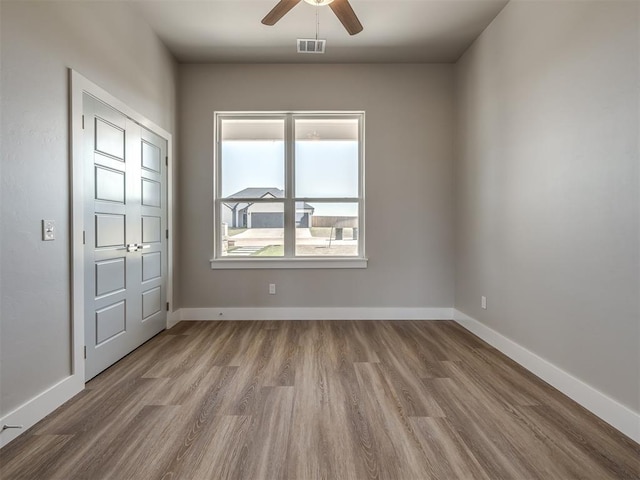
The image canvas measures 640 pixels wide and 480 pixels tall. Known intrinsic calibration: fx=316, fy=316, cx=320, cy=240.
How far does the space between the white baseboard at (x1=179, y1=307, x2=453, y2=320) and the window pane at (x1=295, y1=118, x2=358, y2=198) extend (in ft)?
4.76

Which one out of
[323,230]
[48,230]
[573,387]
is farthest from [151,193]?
[573,387]

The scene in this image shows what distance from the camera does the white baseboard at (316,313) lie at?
3889 millimetres

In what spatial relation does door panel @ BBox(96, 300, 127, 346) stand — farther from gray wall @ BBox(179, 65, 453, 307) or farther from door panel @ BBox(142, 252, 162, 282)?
gray wall @ BBox(179, 65, 453, 307)

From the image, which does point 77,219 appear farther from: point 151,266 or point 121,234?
point 151,266

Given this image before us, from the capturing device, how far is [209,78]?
3.84 meters

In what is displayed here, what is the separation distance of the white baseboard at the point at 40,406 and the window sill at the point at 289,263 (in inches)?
74.5

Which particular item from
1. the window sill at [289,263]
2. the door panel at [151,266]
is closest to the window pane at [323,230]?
the window sill at [289,263]

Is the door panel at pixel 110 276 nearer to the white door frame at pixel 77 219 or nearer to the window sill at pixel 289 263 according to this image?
the white door frame at pixel 77 219

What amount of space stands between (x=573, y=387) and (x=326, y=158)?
3.19 m

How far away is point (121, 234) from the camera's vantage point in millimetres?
2682

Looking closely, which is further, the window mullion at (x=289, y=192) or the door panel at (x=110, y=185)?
the window mullion at (x=289, y=192)

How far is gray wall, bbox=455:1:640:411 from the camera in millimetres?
1762

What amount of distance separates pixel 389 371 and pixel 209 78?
3.79 meters

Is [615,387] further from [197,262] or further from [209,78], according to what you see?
[209,78]
